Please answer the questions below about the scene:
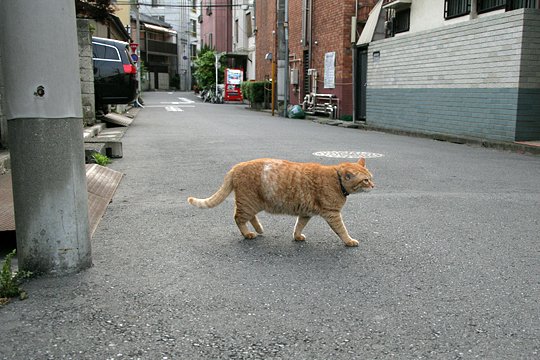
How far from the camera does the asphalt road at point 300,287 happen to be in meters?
2.68

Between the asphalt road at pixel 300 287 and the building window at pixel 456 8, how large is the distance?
883 centimetres

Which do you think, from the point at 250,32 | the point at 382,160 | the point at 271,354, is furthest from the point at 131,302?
the point at 250,32

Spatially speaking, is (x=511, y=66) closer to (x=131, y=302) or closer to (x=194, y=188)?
(x=194, y=188)

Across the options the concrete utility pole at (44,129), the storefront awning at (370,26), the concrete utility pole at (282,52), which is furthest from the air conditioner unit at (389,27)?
the concrete utility pole at (44,129)

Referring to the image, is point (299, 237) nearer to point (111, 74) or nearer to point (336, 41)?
point (111, 74)

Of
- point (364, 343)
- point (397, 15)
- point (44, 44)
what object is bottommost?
point (364, 343)

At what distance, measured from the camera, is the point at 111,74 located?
14398 millimetres

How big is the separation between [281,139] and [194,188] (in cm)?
649

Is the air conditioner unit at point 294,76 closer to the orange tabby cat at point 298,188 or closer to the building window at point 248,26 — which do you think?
the building window at point 248,26

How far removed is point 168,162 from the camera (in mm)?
9055

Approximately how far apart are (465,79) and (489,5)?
1837 mm

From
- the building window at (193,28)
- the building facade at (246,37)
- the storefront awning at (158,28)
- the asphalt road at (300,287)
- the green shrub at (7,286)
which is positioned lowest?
the asphalt road at (300,287)

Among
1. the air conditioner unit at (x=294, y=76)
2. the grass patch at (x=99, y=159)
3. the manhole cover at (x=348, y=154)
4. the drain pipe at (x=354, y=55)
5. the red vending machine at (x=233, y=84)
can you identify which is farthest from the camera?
the red vending machine at (x=233, y=84)

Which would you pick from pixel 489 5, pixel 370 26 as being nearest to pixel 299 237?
pixel 489 5
